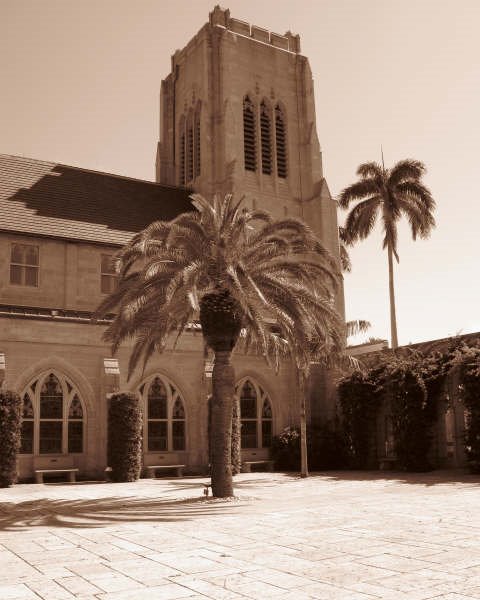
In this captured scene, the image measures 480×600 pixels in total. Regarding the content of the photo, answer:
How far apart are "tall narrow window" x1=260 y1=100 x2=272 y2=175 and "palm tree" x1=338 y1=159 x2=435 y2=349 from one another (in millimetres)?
4502

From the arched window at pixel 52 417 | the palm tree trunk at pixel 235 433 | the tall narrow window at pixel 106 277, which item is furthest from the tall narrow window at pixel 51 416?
the palm tree trunk at pixel 235 433

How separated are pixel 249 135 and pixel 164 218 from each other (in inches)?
291

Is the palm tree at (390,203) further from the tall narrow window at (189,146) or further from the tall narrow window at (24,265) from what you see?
the tall narrow window at (24,265)

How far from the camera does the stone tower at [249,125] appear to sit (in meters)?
34.8

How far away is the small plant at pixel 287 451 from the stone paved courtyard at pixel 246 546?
982 cm

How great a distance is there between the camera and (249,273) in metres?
17.4

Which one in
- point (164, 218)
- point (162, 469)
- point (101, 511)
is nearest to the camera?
point (101, 511)

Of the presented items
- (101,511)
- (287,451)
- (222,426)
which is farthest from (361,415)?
(101,511)

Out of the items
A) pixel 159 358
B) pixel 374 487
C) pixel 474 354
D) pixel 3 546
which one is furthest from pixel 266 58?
pixel 3 546

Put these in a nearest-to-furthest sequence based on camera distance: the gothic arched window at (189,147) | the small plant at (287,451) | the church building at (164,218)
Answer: the church building at (164,218)
the small plant at (287,451)
the gothic arched window at (189,147)

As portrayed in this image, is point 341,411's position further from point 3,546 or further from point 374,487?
point 3,546

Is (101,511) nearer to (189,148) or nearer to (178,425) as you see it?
(178,425)

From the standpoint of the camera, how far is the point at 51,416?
2433 cm

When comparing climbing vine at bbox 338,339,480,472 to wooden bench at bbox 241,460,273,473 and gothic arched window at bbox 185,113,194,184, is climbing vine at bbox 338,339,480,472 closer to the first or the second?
wooden bench at bbox 241,460,273,473
